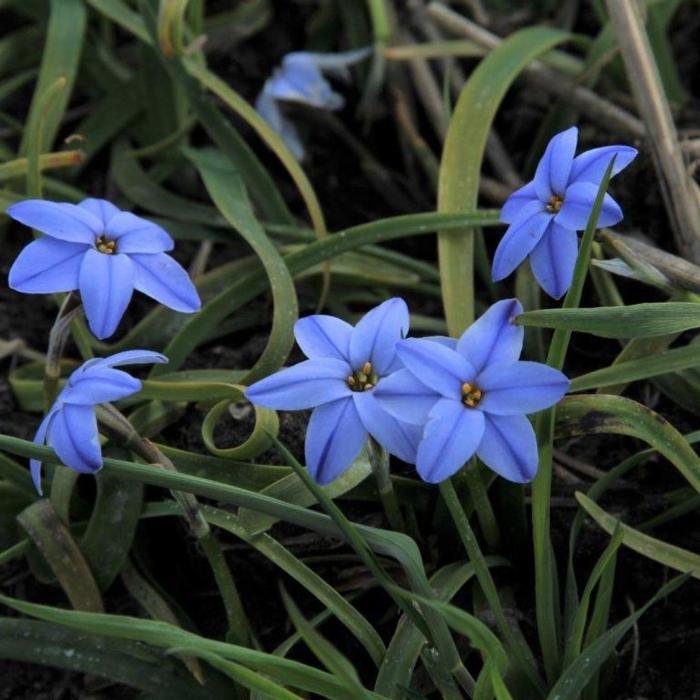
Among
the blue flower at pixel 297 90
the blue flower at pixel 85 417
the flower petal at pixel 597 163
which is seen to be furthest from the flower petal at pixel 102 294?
the blue flower at pixel 297 90

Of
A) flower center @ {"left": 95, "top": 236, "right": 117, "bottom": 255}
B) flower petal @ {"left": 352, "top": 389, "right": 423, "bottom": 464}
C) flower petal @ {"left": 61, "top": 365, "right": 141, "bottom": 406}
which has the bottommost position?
flower petal @ {"left": 61, "top": 365, "right": 141, "bottom": 406}

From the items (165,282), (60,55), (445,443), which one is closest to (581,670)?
(445,443)

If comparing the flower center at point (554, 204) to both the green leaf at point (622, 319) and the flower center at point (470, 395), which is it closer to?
the green leaf at point (622, 319)

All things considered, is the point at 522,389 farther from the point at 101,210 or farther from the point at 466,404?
the point at 101,210

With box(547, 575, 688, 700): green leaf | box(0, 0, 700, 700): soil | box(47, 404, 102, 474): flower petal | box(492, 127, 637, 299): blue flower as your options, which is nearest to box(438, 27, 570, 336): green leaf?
box(0, 0, 700, 700): soil

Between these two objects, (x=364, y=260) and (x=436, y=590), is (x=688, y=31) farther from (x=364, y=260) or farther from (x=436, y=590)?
(x=436, y=590)

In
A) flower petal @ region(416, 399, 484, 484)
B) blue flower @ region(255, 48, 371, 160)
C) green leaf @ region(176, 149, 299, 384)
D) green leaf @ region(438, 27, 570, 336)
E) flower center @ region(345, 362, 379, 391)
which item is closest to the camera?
flower petal @ region(416, 399, 484, 484)

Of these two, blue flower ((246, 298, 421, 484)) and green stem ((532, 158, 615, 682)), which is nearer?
blue flower ((246, 298, 421, 484))

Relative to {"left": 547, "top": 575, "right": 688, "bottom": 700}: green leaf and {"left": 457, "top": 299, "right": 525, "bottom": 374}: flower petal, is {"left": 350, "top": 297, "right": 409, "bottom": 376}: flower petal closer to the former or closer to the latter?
{"left": 457, "top": 299, "right": 525, "bottom": 374}: flower petal
